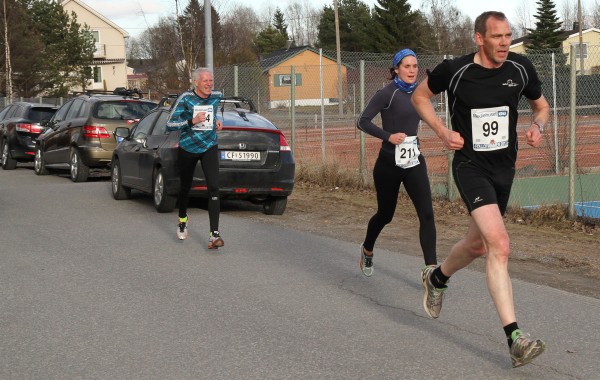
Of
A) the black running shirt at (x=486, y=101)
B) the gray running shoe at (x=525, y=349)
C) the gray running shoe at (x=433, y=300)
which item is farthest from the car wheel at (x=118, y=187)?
the gray running shoe at (x=525, y=349)

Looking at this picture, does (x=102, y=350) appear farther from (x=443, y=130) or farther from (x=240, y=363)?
(x=443, y=130)

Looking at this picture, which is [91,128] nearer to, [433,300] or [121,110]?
[121,110]

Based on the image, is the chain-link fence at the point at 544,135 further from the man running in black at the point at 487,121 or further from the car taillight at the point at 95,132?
the man running in black at the point at 487,121

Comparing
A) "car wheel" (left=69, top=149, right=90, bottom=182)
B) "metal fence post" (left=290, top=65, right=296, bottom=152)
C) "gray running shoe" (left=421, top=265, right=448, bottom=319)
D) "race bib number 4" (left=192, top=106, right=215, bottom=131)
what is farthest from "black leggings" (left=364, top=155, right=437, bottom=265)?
"car wheel" (left=69, top=149, right=90, bottom=182)

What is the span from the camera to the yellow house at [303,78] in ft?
90.9

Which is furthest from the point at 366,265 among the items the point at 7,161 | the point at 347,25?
the point at 347,25

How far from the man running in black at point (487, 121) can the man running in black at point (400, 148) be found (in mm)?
1714

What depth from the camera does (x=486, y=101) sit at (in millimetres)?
5797

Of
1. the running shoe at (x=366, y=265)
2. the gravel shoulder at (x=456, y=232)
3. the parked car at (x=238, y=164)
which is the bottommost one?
the gravel shoulder at (x=456, y=232)

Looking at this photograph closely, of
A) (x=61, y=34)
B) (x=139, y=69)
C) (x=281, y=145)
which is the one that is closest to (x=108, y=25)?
(x=61, y=34)

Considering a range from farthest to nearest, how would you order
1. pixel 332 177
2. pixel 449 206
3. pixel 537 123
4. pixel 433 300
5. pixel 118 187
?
pixel 332 177 → pixel 118 187 → pixel 449 206 → pixel 433 300 → pixel 537 123

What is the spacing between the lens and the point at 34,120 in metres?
23.8

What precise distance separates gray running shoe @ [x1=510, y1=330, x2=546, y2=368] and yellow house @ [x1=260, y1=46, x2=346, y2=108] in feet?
43.8

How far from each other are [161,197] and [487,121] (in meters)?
7.81
